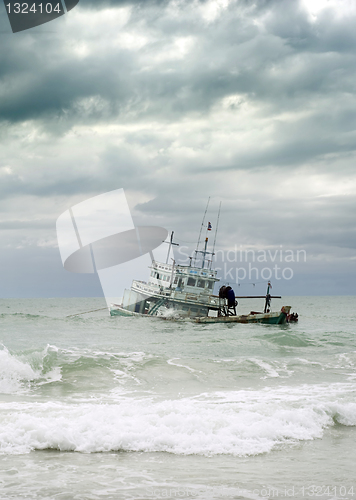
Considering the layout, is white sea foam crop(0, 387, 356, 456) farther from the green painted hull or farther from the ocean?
the green painted hull

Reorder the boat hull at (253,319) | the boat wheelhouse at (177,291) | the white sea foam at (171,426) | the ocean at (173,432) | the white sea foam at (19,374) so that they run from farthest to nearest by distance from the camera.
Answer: the boat wheelhouse at (177,291) < the boat hull at (253,319) < the white sea foam at (19,374) < the white sea foam at (171,426) < the ocean at (173,432)

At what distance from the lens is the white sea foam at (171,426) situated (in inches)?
294

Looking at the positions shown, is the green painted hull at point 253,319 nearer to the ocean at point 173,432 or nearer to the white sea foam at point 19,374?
the ocean at point 173,432

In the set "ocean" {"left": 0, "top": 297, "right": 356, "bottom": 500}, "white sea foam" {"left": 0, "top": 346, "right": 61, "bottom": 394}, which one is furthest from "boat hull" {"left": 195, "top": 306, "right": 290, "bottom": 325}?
"white sea foam" {"left": 0, "top": 346, "right": 61, "bottom": 394}

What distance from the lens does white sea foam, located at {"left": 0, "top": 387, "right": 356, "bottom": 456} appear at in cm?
746

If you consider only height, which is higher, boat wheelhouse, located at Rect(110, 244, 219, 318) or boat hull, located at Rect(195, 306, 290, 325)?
boat wheelhouse, located at Rect(110, 244, 219, 318)

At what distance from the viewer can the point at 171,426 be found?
27.1ft

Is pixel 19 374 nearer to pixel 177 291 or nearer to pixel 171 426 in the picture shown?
pixel 171 426

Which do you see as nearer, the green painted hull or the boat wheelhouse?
the green painted hull

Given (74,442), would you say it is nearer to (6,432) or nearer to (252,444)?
(6,432)

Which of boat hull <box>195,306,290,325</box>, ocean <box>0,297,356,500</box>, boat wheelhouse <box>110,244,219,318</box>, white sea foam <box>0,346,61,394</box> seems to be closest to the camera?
ocean <box>0,297,356,500</box>

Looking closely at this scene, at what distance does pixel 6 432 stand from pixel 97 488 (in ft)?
9.25

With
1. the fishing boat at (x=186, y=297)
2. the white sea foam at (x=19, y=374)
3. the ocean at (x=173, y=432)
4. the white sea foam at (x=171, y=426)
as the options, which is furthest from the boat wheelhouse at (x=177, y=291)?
the white sea foam at (x=171, y=426)

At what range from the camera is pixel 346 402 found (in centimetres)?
1022
